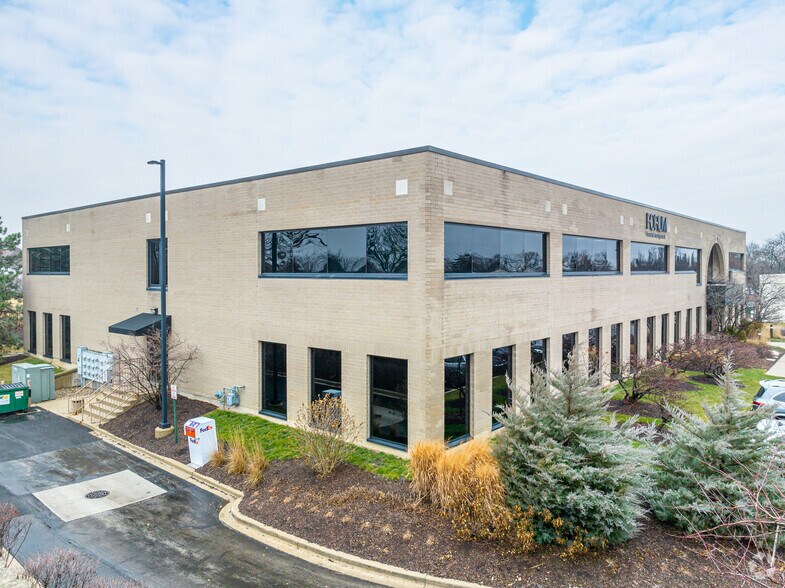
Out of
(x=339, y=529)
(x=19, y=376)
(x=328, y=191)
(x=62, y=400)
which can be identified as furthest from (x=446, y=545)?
(x=19, y=376)

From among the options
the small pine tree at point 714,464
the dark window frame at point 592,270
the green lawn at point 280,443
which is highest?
the dark window frame at point 592,270

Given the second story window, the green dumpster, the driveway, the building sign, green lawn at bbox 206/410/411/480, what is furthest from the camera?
the building sign

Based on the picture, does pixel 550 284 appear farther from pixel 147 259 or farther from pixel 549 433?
pixel 147 259

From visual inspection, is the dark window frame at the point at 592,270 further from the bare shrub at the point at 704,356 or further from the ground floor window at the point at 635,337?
the bare shrub at the point at 704,356

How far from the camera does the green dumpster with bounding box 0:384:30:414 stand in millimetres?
20578

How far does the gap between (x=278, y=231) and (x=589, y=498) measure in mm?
12321

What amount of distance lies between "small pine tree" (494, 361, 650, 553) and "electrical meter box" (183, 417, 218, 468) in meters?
8.87

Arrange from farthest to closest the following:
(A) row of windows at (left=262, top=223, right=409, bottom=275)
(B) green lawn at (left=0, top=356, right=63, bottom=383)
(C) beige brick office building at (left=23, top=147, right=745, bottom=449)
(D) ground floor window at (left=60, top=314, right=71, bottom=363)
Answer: (D) ground floor window at (left=60, top=314, right=71, bottom=363) < (B) green lawn at (left=0, top=356, right=63, bottom=383) < (A) row of windows at (left=262, top=223, right=409, bottom=275) < (C) beige brick office building at (left=23, top=147, right=745, bottom=449)

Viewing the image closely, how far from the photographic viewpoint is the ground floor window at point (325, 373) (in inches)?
620

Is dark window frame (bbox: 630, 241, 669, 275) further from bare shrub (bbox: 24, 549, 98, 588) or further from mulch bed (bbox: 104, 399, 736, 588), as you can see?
bare shrub (bbox: 24, 549, 98, 588)

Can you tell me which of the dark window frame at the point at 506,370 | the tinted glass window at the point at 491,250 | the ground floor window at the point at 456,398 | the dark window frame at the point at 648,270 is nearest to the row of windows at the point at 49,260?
the tinted glass window at the point at 491,250

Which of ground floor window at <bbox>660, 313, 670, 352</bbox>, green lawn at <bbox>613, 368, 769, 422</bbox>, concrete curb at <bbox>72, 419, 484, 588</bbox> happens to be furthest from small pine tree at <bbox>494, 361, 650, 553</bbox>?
ground floor window at <bbox>660, 313, 670, 352</bbox>

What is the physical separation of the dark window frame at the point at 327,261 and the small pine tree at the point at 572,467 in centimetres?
552

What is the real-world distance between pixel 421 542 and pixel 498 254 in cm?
925
